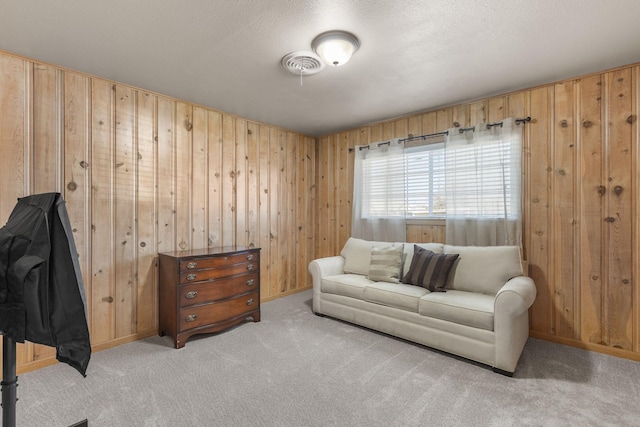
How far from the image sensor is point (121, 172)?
2908mm

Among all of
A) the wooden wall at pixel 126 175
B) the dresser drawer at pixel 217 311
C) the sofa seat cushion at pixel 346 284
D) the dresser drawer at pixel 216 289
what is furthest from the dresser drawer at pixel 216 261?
→ the sofa seat cushion at pixel 346 284

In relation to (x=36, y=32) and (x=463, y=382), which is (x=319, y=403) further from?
(x=36, y=32)

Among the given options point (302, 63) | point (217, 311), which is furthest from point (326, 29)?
point (217, 311)

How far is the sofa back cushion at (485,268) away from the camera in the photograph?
278 centimetres

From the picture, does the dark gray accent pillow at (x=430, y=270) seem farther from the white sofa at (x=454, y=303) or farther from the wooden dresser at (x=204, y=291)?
the wooden dresser at (x=204, y=291)

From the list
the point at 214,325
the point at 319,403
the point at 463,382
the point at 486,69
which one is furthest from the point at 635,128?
the point at 214,325

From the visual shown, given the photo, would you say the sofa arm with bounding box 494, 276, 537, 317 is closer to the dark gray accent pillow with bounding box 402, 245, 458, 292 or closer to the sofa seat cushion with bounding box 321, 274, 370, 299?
the dark gray accent pillow with bounding box 402, 245, 458, 292

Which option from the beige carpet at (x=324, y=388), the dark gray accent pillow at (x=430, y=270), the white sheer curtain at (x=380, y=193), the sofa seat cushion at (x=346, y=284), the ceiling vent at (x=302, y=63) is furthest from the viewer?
the white sheer curtain at (x=380, y=193)

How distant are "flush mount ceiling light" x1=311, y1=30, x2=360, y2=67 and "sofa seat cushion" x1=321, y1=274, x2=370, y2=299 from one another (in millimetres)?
2181

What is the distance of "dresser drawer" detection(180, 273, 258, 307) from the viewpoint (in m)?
2.86

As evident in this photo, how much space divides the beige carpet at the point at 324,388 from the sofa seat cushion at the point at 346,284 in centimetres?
53

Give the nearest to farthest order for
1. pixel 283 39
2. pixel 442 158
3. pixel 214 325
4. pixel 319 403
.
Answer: pixel 319 403, pixel 283 39, pixel 214 325, pixel 442 158

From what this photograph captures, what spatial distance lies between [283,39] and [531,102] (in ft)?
8.19

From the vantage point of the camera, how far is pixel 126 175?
2941 millimetres
